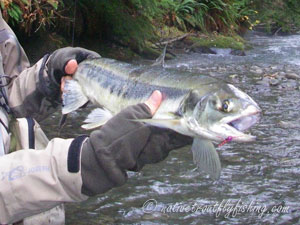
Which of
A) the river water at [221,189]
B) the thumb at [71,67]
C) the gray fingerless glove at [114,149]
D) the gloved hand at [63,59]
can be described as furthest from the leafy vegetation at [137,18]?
the gray fingerless glove at [114,149]

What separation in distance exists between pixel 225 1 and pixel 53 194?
14.8 metres

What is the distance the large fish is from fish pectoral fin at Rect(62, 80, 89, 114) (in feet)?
0.50

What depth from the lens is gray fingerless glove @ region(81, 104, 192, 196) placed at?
201 cm

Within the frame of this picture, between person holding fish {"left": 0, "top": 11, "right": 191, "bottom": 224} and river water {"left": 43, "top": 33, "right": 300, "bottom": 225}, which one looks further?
river water {"left": 43, "top": 33, "right": 300, "bottom": 225}

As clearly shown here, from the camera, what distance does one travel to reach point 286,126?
19.1 ft

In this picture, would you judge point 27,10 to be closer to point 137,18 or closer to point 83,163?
point 137,18

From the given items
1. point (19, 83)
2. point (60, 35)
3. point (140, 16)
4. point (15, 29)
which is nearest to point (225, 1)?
point (140, 16)

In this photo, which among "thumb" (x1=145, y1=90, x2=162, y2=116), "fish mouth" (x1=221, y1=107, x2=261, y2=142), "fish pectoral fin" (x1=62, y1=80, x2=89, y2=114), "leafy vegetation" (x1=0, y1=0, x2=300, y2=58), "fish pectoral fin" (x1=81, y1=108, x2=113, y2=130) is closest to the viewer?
"fish mouth" (x1=221, y1=107, x2=261, y2=142)

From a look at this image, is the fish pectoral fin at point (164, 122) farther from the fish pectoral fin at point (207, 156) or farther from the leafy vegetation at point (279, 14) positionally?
the leafy vegetation at point (279, 14)

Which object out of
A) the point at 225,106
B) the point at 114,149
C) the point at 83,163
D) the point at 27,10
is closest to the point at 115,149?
the point at 114,149

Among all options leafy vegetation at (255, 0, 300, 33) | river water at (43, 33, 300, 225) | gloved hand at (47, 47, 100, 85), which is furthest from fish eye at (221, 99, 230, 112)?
leafy vegetation at (255, 0, 300, 33)

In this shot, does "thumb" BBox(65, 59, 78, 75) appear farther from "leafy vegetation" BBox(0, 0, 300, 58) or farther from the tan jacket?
"leafy vegetation" BBox(0, 0, 300, 58)

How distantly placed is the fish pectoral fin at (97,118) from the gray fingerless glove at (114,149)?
16.7 inches

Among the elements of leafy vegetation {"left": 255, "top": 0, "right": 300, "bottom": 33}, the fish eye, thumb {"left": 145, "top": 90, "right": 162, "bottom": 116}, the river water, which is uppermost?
the fish eye
